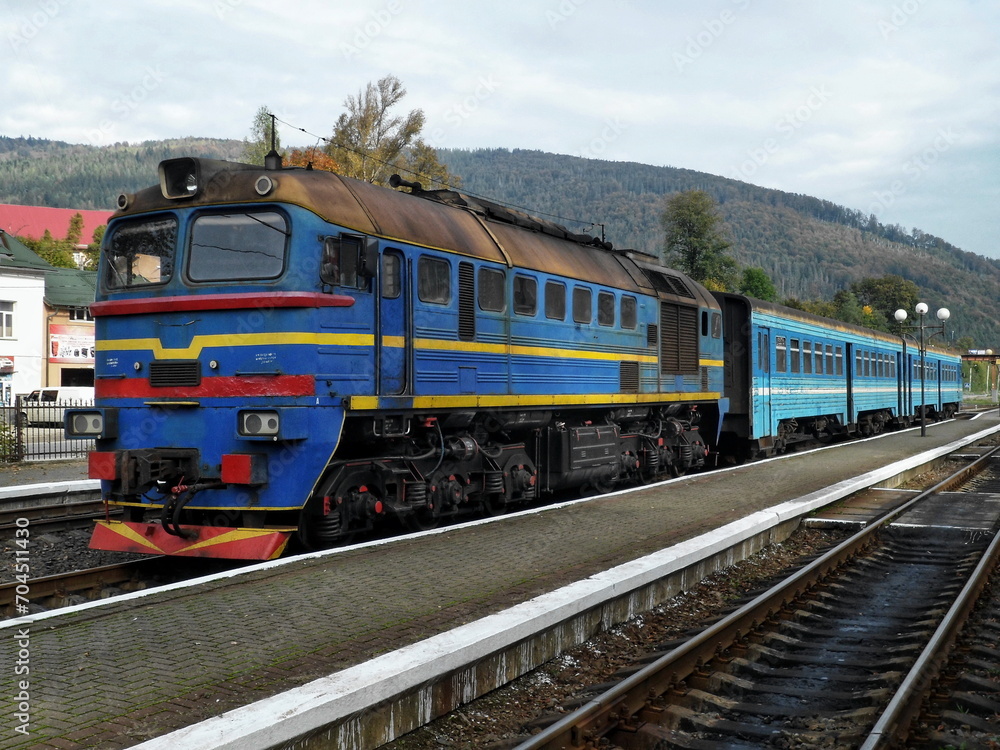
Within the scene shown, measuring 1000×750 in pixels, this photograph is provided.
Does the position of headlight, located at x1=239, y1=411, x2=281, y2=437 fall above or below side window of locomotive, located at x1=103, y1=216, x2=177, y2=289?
below

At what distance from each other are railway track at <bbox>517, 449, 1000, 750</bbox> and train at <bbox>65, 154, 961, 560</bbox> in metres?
4.07

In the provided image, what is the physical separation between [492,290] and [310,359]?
333 centimetres

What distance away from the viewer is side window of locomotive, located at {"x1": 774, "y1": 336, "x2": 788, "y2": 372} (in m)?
22.9

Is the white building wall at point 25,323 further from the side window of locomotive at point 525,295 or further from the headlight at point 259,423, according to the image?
the headlight at point 259,423

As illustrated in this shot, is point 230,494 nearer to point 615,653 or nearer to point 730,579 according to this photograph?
point 615,653

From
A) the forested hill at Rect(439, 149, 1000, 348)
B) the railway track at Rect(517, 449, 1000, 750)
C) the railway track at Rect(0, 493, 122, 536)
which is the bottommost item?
the railway track at Rect(517, 449, 1000, 750)

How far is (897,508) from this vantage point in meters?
14.5

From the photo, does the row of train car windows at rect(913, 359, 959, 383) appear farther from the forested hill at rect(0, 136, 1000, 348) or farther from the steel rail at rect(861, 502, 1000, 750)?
the forested hill at rect(0, 136, 1000, 348)

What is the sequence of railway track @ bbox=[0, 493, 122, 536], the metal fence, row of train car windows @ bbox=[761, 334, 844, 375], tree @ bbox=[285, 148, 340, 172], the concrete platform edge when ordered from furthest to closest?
tree @ bbox=[285, 148, 340, 172]
row of train car windows @ bbox=[761, 334, 844, 375]
the metal fence
railway track @ bbox=[0, 493, 122, 536]
the concrete platform edge

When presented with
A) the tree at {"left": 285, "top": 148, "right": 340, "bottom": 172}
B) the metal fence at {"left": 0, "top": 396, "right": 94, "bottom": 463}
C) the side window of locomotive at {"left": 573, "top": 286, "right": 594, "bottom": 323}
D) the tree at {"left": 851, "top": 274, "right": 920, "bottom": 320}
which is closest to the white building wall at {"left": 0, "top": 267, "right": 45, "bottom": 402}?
the tree at {"left": 285, "top": 148, "right": 340, "bottom": 172}

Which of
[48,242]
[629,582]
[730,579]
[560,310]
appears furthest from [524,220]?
[48,242]

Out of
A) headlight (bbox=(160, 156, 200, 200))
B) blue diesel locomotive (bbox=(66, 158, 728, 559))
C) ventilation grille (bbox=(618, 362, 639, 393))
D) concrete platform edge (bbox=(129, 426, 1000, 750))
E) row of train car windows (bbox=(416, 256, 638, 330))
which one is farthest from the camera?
ventilation grille (bbox=(618, 362, 639, 393))

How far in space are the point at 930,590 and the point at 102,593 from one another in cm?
857

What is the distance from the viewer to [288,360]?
8.73 m
